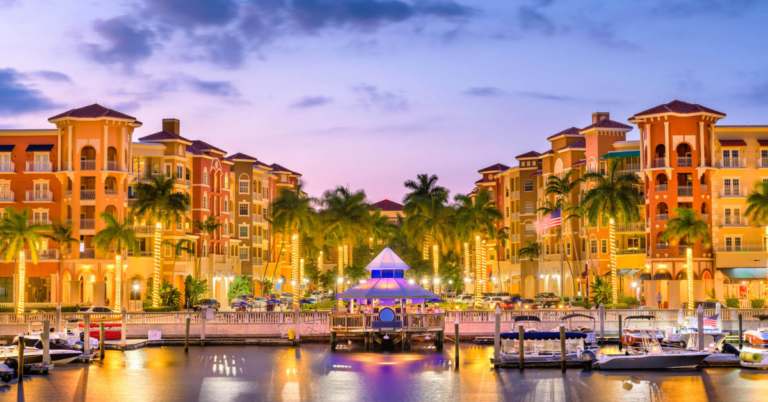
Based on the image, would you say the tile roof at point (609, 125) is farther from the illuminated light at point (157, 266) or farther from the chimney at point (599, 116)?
the illuminated light at point (157, 266)

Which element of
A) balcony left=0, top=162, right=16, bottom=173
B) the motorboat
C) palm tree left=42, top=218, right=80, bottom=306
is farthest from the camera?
balcony left=0, top=162, right=16, bottom=173

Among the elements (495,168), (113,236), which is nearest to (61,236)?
(113,236)

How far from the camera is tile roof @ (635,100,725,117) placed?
88750 mm

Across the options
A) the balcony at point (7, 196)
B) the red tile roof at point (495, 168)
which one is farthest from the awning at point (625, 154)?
the balcony at point (7, 196)

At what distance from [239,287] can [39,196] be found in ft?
92.1

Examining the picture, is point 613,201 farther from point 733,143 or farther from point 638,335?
point 638,335

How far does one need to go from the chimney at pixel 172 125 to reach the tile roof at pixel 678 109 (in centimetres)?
5281

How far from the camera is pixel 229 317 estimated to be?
61.0 metres

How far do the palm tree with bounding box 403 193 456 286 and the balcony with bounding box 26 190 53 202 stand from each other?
118ft

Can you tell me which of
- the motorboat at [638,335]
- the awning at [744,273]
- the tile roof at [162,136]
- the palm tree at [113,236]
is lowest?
the motorboat at [638,335]

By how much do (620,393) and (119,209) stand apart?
65.8 meters

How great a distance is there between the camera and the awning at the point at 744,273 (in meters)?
87.0

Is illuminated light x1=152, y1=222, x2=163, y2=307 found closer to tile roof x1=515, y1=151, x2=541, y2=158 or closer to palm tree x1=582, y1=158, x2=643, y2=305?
palm tree x1=582, y1=158, x2=643, y2=305

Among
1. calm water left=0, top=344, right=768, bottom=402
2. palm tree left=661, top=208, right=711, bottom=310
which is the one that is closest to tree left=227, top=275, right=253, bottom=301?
palm tree left=661, top=208, right=711, bottom=310
